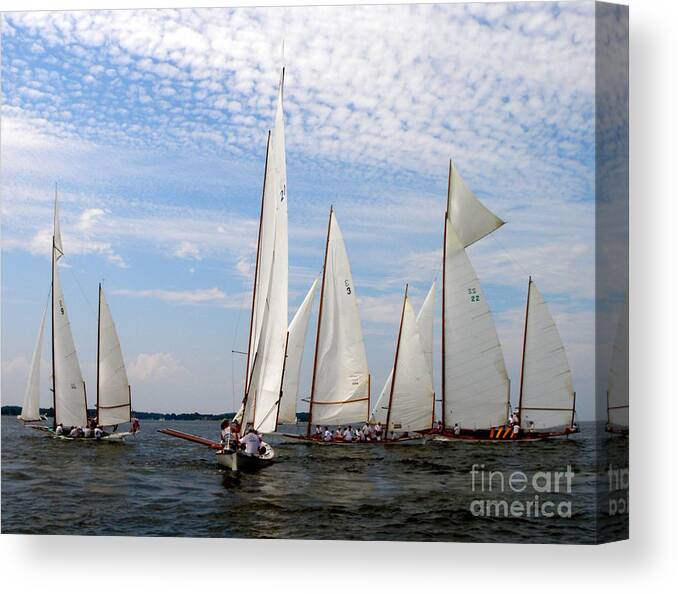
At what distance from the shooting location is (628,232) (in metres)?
12.8

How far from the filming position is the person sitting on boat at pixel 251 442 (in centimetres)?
1477

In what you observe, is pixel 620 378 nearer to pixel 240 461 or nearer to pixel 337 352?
pixel 240 461

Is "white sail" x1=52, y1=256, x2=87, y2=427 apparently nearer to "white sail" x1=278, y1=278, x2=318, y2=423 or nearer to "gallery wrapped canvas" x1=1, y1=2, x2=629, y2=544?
"gallery wrapped canvas" x1=1, y1=2, x2=629, y2=544

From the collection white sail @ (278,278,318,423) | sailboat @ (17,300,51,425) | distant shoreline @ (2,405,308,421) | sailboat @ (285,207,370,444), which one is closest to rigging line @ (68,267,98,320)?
sailboat @ (17,300,51,425)

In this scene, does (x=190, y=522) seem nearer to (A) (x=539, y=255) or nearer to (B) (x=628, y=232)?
(A) (x=539, y=255)

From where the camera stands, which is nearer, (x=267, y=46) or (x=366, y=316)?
(x=267, y=46)

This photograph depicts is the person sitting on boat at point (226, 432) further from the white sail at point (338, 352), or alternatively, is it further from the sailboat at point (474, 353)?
the sailboat at point (474, 353)

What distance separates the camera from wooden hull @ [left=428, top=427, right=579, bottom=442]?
13.8 m

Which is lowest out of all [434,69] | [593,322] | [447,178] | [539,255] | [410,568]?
[410,568]

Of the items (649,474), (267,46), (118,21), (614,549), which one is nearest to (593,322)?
(649,474)

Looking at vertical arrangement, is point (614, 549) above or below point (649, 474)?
below

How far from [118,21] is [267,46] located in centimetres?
200

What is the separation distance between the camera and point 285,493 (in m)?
13.8

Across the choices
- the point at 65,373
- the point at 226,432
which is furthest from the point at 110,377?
the point at 226,432
